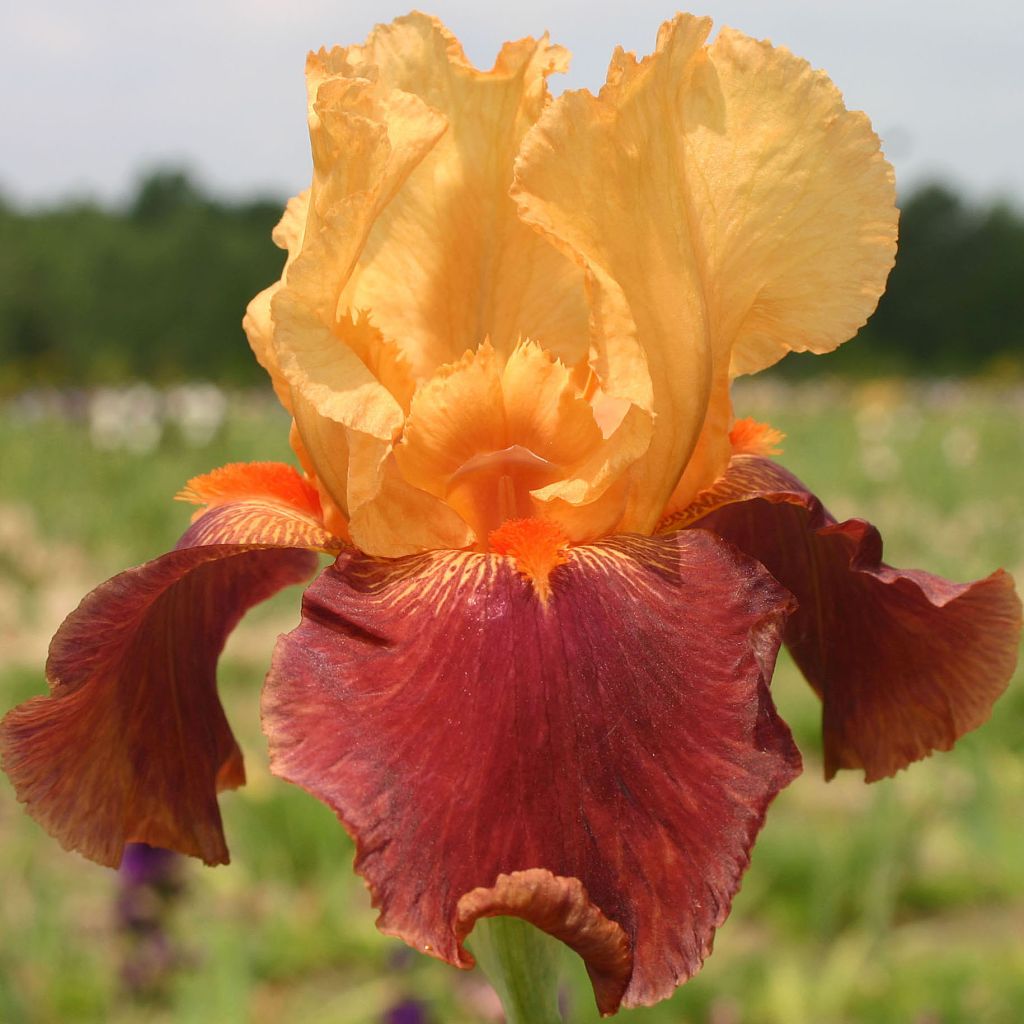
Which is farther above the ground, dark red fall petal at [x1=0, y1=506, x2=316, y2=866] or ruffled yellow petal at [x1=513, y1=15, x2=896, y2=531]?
ruffled yellow petal at [x1=513, y1=15, x2=896, y2=531]

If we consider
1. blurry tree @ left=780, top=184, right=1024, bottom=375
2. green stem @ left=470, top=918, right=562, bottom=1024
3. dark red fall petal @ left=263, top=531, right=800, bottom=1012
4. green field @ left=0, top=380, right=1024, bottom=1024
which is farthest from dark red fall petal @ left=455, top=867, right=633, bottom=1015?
blurry tree @ left=780, top=184, right=1024, bottom=375

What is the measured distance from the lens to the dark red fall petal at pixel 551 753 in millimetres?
733

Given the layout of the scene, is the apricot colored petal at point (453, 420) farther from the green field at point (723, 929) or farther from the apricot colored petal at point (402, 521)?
the green field at point (723, 929)

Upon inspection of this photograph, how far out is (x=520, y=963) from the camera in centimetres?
95

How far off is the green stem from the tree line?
1139 inches

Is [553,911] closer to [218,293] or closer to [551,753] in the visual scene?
[551,753]

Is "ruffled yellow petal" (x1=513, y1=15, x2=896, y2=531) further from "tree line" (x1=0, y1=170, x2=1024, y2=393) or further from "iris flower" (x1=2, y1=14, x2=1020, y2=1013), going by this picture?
"tree line" (x1=0, y1=170, x2=1024, y2=393)

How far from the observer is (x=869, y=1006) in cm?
293

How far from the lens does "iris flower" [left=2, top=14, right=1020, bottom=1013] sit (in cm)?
75

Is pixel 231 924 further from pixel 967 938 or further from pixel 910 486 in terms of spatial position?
pixel 910 486

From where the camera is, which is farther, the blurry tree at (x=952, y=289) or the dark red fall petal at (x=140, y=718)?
the blurry tree at (x=952, y=289)

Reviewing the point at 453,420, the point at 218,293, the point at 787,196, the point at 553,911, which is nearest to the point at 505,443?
the point at 453,420

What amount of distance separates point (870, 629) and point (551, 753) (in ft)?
1.39

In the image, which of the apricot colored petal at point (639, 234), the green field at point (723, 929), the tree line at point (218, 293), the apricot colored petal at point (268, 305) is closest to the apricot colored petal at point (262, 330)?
the apricot colored petal at point (268, 305)
